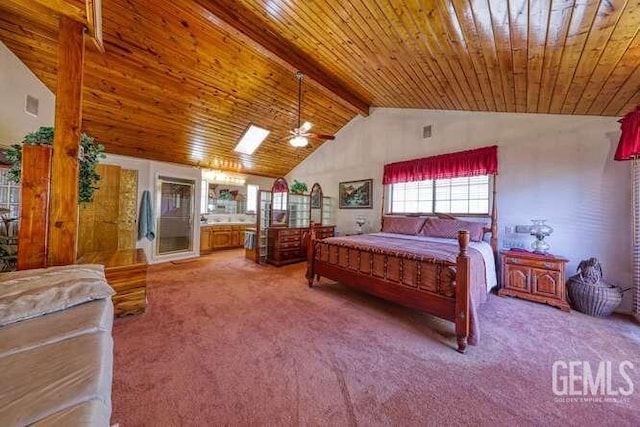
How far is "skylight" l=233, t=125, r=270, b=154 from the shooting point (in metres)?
5.69

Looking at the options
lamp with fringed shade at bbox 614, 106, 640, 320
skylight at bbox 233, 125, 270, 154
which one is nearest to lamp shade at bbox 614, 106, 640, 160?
lamp with fringed shade at bbox 614, 106, 640, 320

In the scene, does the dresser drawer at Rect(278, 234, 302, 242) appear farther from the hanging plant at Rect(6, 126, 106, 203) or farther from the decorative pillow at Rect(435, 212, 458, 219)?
the hanging plant at Rect(6, 126, 106, 203)

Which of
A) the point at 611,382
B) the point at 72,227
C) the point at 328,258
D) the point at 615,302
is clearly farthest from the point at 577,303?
the point at 72,227

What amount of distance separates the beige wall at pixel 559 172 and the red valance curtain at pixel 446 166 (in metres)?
0.17

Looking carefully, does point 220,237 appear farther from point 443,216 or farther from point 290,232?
point 443,216

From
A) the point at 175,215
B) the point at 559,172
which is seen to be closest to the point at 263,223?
the point at 175,215

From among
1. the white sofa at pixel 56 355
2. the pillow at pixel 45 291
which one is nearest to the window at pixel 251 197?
the pillow at pixel 45 291

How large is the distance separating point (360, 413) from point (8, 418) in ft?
5.08

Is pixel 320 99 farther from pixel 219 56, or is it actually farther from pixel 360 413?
pixel 360 413

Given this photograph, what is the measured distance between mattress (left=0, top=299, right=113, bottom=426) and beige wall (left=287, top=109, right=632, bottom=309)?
4.95 meters

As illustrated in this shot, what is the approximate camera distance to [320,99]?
16.9 feet

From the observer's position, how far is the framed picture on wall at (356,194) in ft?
19.4

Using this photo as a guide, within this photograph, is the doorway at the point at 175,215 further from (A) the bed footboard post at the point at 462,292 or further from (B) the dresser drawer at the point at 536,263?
(B) the dresser drawer at the point at 536,263

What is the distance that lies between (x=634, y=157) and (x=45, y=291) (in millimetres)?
5510
